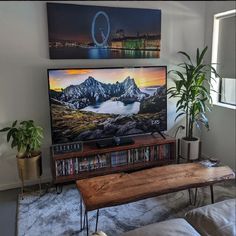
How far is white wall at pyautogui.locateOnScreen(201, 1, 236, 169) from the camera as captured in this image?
2.93 metres

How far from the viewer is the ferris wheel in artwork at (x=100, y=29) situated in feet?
8.75

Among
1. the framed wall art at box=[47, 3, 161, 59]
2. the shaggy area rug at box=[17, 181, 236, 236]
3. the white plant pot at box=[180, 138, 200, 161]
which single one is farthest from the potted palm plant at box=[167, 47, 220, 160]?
the shaggy area rug at box=[17, 181, 236, 236]

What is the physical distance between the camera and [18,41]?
2.47 metres

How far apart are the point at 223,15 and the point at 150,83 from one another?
117cm

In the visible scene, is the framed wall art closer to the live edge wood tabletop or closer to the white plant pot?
the white plant pot

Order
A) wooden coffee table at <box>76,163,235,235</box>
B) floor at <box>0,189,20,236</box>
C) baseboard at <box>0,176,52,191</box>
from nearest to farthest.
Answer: wooden coffee table at <box>76,163,235,235</box> < floor at <box>0,189,20,236</box> < baseboard at <box>0,176,52,191</box>

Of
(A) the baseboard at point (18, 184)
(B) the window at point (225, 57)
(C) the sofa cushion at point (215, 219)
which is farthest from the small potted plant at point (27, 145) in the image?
(B) the window at point (225, 57)

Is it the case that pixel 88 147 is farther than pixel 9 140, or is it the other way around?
pixel 88 147

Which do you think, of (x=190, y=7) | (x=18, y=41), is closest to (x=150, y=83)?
(x=190, y=7)

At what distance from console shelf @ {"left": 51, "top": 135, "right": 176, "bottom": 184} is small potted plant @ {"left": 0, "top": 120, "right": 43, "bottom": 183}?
17 cm

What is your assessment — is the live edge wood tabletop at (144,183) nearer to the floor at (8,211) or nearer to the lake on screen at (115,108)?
the floor at (8,211)

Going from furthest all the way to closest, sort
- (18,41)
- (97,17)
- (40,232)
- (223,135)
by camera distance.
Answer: (223,135) < (97,17) < (18,41) < (40,232)

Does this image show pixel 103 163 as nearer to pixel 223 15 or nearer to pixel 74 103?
pixel 74 103

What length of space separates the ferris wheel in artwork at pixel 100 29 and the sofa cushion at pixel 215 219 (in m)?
1.93
